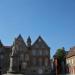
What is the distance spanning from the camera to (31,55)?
264 ft

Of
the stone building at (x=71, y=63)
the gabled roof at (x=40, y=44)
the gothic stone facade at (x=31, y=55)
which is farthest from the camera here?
the gabled roof at (x=40, y=44)

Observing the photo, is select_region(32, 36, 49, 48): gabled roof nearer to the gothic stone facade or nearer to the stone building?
the gothic stone facade

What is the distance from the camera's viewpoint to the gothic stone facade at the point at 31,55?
7906cm

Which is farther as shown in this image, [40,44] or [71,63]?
[40,44]

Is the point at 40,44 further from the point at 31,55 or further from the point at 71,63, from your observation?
the point at 71,63

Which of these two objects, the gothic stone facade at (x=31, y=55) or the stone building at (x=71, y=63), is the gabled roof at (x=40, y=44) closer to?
the gothic stone facade at (x=31, y=55)

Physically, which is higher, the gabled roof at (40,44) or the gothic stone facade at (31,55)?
the gabled roof at (40,44)

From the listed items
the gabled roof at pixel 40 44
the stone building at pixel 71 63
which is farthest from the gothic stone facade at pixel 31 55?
the stone building at pixel 71 63

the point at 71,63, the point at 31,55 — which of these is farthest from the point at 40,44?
the point at 71,63

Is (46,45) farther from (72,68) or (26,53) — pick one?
(72,68)

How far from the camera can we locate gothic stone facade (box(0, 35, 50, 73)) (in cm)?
7906

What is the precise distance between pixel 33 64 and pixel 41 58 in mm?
3325

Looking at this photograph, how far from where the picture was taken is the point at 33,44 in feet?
267

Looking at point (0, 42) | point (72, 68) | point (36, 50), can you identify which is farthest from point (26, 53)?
point (72, 68)
